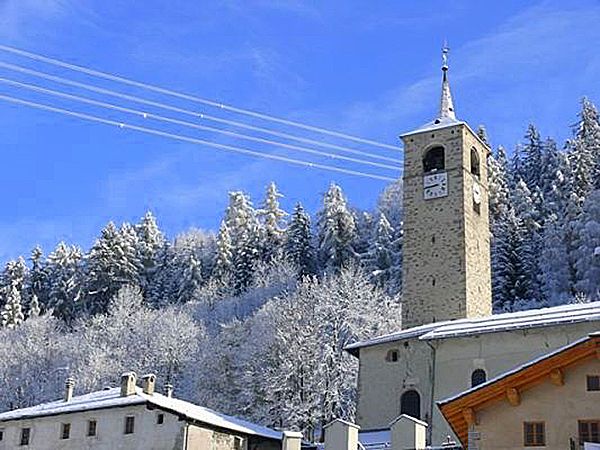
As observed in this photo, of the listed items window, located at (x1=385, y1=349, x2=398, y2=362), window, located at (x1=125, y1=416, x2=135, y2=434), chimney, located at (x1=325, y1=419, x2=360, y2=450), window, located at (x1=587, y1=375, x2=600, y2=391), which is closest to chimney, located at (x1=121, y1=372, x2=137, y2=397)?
window, located at (x1=125, y1=416, x2=135, y2=434)

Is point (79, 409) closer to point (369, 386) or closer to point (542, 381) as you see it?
point (369, 386)

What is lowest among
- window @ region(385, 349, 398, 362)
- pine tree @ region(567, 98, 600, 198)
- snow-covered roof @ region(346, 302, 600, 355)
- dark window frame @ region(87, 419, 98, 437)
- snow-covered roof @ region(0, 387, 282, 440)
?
dark window frame @ region(87, 419, 98, 437)

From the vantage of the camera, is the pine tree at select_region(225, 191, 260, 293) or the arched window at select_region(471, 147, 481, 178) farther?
the pine tree at select_region(225, 191, 260, 293)

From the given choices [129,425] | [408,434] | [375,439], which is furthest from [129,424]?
[408,434]

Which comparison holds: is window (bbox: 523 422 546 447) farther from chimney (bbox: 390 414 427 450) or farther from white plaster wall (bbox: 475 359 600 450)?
chimney (bbox: 390 414 427 450)

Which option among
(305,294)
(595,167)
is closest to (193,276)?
(305,294)

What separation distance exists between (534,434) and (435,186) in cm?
3045

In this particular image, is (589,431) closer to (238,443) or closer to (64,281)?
(238,443)

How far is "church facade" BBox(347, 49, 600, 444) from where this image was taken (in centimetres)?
3653

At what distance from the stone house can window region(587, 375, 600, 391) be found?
1750 centimetres

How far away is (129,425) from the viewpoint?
125 feet

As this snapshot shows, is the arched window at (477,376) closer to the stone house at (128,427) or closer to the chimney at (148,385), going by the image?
the stone house at (128,427)

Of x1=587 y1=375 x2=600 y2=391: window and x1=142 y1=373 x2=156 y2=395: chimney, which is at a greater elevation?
x1=142 y1=373 x2=156 y2=395: chimney

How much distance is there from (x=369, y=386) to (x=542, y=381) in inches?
771
